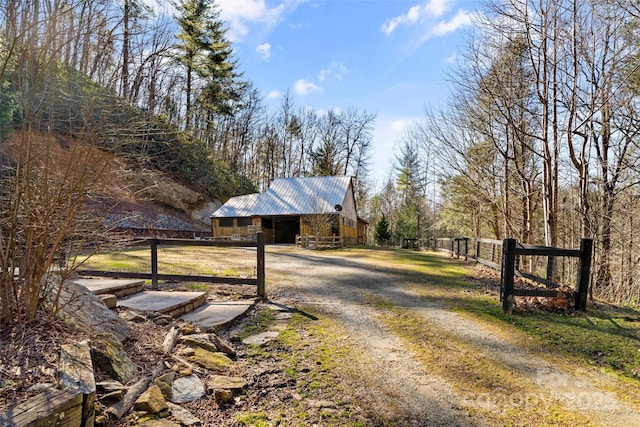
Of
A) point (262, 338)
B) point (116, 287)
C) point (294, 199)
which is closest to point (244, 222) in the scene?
point (294, 199)

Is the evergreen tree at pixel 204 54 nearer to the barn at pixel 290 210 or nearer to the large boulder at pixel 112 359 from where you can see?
the barn at pixel 290 210

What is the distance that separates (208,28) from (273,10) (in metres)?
20.0

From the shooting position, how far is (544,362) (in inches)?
135

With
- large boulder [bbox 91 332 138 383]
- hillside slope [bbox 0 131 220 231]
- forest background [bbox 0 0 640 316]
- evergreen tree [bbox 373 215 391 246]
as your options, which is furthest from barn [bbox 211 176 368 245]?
large boulder [bbox 91 332 138 383]

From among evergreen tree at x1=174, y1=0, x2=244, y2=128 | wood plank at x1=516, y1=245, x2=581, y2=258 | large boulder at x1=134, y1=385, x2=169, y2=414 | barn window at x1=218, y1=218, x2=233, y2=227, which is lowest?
large boulder at x1=134, y1=385, x2=169, y2=414

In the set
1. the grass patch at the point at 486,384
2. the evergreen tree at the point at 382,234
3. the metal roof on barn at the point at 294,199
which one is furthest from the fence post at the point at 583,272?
the evergreen tree at the point at 382,234

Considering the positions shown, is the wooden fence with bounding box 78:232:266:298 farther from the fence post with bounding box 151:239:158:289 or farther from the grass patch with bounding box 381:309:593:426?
the grass patch with bounding box 381:309:593:426

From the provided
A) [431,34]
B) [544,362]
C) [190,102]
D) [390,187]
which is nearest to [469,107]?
[431,34]

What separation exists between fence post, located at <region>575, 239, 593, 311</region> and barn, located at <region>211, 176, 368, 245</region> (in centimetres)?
1585

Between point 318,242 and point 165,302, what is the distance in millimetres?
14481

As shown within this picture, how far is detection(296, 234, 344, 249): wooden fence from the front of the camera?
1897cm

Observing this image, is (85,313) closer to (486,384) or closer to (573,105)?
(486,384)

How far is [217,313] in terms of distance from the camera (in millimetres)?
4785

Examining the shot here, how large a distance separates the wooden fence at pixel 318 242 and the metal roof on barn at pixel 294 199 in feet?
7.83
